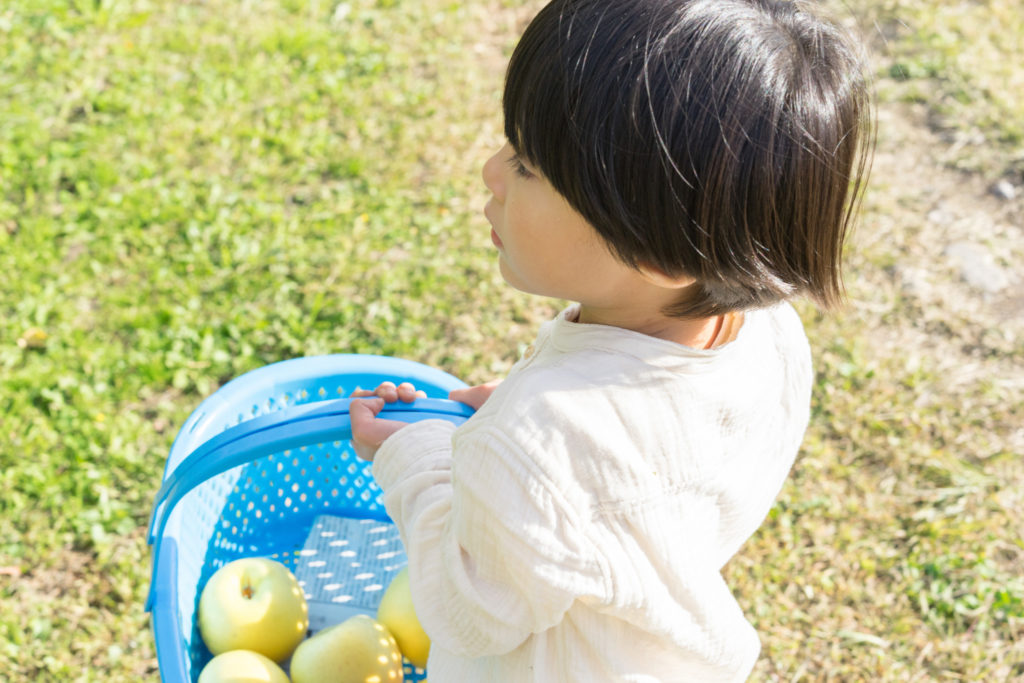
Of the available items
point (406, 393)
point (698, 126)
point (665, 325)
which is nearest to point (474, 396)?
point (406, 393)

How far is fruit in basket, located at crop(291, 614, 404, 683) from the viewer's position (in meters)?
1.62

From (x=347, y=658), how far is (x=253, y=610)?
18 centimetres

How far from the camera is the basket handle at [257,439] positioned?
1302 mm

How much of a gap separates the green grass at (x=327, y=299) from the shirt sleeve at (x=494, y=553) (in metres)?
0.98

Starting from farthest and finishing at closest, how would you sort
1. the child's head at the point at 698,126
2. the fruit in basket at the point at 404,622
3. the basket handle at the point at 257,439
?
1. the fruit in basket at the point at 404,622
2. the basket handle at the point at 257,439
3. the child's head at the point at 698,126

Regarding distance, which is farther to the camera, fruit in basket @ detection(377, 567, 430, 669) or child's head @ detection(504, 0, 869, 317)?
fruit in basket @ detection(377, 567, 430, 669)

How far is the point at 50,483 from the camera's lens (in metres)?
2.05

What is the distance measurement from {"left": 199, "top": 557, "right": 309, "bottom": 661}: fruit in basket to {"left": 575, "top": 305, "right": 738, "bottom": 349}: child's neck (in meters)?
0.82

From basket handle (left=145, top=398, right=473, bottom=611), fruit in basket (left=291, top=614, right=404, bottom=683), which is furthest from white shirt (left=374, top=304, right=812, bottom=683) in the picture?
fruit in basket (left=291, top=614, right=404, bottom=683)

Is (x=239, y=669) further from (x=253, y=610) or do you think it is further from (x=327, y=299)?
(x=327, y=299)

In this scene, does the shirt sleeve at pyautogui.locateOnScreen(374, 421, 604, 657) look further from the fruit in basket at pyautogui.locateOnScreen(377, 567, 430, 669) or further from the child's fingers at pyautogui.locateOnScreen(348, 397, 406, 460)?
the fruit in basket at pyautogui.locateOnScreen(377, 567, 430, 669)

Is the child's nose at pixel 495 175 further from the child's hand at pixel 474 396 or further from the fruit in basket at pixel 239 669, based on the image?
the fruit in basket at pixel 239 669

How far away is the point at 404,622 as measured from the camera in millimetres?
1737

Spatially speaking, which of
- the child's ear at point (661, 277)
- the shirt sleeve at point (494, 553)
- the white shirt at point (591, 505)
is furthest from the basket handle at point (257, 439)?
the child's ear at point (661, 277)
